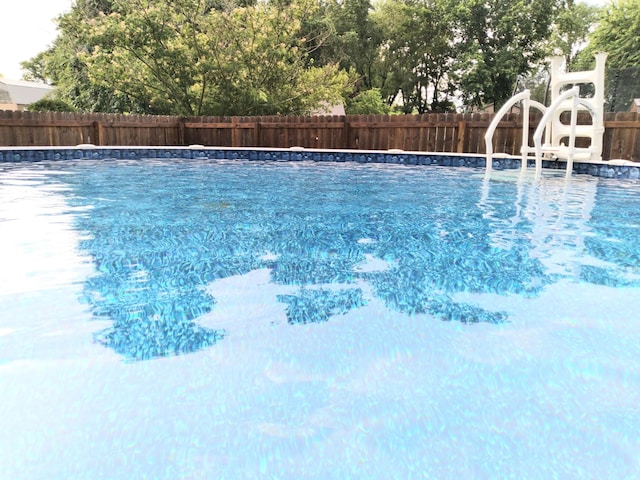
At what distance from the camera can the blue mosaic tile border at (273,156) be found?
10.4 metres

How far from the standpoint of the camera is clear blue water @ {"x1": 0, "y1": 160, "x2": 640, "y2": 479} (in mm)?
1433

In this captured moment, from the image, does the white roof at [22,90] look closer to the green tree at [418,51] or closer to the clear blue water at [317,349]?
the green tree at [418,51]

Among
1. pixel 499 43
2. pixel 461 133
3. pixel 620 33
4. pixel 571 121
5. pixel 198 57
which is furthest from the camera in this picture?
pixel 499 43

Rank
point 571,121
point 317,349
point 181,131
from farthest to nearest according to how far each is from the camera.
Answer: point 181,131 → point 571,121 → point 317,349

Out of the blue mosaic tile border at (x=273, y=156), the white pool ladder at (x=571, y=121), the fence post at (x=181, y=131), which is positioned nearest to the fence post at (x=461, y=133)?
the blue mosaic tile border at (x=273, y=156)

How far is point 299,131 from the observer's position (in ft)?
43.7

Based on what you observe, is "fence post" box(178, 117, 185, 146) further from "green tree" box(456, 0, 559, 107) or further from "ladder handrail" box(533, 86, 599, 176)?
"green tree" box(456, 0, 559, 107)

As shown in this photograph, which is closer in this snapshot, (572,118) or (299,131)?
(572,118)

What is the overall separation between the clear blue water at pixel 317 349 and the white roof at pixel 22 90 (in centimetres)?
3557

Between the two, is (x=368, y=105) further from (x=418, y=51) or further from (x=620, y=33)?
(x=620, y=33)

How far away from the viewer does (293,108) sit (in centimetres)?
1850

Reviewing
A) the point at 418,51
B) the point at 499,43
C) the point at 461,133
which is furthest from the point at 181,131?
the point at 499,43

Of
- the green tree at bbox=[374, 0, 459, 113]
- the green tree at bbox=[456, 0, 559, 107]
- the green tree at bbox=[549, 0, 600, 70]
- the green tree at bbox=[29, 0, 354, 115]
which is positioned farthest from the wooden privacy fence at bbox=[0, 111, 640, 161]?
the green tree at bbox=[549, 0, 600, 70]

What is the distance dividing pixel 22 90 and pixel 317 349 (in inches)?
1604
